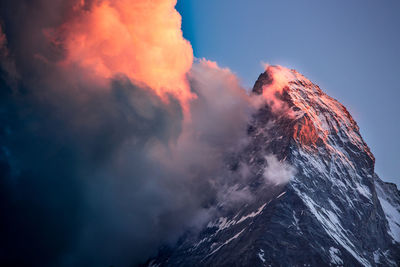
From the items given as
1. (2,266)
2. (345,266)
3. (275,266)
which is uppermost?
(2,266)

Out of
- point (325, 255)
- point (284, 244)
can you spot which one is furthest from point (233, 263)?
point (325, 255)

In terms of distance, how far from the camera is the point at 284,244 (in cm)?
19988

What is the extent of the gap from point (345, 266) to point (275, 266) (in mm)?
42057

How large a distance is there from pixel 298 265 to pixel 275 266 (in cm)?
1332

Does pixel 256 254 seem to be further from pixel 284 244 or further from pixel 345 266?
pixel 345 266

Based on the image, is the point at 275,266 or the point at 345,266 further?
the point at 345,266

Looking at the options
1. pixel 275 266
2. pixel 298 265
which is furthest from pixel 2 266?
pixel 298 265

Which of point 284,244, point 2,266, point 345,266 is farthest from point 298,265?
point 2,266

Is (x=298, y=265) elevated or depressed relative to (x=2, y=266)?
depressed

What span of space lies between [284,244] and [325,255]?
2205 cm

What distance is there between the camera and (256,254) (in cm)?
19250

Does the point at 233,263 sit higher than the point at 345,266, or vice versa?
the point at 233,263

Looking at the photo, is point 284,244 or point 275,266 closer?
point 275,266

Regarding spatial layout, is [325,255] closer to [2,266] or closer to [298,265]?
[298,265]
